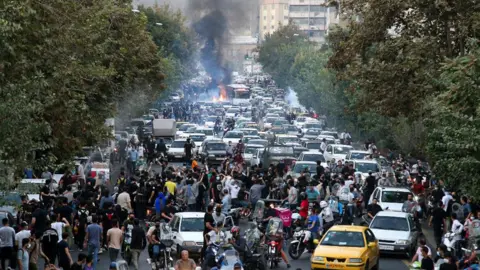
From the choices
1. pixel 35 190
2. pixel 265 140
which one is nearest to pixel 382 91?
pixel 35 190

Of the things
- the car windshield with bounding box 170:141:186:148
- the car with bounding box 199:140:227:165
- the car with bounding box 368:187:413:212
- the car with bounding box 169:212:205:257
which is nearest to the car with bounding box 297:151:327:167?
the car with bounding box 199:140:227:165

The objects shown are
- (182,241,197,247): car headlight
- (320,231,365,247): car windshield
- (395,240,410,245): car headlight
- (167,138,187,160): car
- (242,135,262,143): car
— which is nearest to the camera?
(320,231,365,247): car windshield

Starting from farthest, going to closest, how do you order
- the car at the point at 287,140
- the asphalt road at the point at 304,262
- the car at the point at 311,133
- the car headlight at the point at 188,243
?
the car at the point at 311,133 → the car at the point at 287,140 → the car headlight at the point at 188,243 → the asphalt road at the point at 304,262

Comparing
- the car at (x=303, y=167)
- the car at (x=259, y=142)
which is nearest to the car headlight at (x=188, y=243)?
the car at (x=303, y=167)

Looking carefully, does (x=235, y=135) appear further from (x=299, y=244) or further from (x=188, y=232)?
(x=188, y=232)

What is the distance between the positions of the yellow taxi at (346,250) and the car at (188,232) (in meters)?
3.34

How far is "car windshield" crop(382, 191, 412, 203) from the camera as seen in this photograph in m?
39.9

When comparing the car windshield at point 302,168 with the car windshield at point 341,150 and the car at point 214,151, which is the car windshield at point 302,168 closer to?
the car windshield at point 341,150

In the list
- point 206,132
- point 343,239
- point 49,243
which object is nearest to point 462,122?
point 343,239

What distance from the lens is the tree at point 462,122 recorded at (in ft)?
85.5

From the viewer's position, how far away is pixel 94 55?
1522 inches

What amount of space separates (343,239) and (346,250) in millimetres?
684

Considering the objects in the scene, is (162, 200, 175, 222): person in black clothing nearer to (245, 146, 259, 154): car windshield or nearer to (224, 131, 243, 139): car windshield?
(245, 146, 259, 154): car windshield

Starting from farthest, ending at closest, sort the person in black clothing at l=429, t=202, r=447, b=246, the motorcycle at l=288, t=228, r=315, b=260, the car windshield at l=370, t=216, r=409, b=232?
1. the person in black clothing at l=429, t=202, r=447, b=246
2. the car windshield at l=370, t=216, r=409, b=232
3. the motorcycle at l=288, t=228, r=315, b=260
